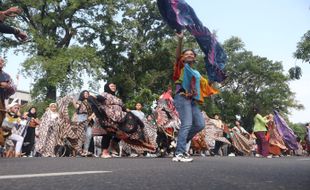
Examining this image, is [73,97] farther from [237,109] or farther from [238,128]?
[237,109]

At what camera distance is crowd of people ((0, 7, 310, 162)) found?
7840mm

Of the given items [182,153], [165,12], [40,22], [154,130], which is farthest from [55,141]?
[40,22]

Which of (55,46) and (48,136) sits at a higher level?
(55,46)

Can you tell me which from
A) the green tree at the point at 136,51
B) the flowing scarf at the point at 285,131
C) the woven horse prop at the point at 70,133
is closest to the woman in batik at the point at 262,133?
the flowing scarf at the point at 285,131

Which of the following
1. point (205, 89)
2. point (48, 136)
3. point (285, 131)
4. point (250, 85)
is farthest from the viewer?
point (250, 85)

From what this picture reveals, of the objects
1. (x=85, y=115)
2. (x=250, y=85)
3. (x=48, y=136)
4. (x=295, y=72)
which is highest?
(x=250, y=85)

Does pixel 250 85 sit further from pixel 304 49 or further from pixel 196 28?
pixel 196 28

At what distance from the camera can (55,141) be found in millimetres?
13164

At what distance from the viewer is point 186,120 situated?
7645mm

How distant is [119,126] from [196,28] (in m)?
2.54

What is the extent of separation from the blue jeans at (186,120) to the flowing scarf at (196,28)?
160cm

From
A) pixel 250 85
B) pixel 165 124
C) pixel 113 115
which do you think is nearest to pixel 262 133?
pixel 165 124

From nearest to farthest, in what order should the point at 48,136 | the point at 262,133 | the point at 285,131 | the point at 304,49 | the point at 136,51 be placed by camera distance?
the point at 48,136 < the point at 262,133 < the point at 285,131 < the point at 304,49 < the point at 136,51

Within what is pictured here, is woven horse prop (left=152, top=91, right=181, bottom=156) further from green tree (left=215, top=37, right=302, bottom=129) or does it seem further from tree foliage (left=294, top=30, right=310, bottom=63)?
green tree (left=215, top=37, right=302, bottom=129)
